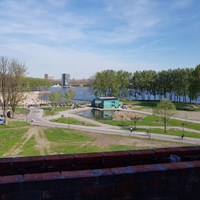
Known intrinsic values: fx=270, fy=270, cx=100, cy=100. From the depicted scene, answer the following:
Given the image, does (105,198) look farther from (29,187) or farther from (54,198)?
(29,187)

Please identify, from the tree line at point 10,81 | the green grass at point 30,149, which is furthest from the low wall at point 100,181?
the tree line at point 10,81

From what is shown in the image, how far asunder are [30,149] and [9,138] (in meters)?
6.87

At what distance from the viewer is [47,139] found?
38500mm

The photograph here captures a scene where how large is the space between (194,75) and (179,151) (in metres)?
86.3

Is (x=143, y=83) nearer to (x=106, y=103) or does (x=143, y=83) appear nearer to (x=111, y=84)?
(x=111, y=84)

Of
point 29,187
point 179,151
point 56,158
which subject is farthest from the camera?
point 179,151

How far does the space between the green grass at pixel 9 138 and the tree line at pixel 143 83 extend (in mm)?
66628

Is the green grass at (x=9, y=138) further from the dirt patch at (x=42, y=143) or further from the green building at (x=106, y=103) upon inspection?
the green building at (x=106, y=103)

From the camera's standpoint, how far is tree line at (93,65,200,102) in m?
99.3

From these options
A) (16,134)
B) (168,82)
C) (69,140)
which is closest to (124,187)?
(69,140)

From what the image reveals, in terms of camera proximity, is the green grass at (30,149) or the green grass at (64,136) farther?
the green grass at (64,136)

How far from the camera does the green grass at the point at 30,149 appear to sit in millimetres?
30016

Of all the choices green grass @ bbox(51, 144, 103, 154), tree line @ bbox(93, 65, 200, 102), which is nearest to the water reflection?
tree line @ bbox(93, 65, 200, 102)

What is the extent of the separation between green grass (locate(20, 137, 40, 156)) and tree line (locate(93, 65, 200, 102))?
6944cm
